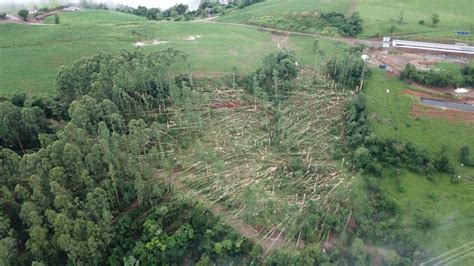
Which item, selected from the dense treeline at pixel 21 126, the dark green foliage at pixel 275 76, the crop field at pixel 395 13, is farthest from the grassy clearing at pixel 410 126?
the dense treeline at pixel 21 126

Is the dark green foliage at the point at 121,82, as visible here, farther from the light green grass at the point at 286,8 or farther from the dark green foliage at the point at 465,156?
the dark green foliage at the point at 465,156

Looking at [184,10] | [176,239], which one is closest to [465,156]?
[176,239]

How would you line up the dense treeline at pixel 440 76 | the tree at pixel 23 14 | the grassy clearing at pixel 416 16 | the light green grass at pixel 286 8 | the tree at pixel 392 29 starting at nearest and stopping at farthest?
the dense treeline at pixel 440 76 → the tree at pixel 23 14 → the tree at pixel 392 29 → the grassy clearing at pixel 416 16 → the light green grass at pixel 286 8

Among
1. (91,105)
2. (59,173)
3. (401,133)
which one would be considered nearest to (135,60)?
(91,105)

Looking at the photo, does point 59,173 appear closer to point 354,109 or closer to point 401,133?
point 354,109

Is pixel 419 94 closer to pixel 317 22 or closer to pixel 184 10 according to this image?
pixel 317 22

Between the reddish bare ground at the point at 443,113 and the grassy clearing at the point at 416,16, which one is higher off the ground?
the grassy clearing at the point at 416,16
